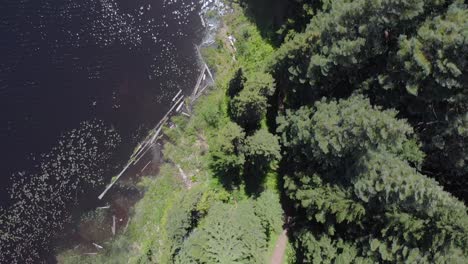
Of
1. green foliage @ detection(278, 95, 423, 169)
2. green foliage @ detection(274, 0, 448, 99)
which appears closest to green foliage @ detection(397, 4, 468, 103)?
green foliage @ detection(274, 0, 448, 99)

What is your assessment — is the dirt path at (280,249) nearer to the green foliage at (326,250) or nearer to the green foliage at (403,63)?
the green foliage at (326,250)

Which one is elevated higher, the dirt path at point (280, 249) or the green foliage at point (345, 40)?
the green foliage at point (345, 40)

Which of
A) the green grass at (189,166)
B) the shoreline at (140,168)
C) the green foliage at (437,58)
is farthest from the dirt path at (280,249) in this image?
the green foliage at (437,58)

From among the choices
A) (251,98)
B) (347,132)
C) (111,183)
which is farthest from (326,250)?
(111,183)

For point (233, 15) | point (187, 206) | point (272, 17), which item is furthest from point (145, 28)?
point (187, 206)

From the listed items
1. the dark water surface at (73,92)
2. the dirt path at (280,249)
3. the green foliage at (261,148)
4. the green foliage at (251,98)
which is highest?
the dark water surface at (73,92)

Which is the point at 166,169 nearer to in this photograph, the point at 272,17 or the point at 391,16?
the point at 272,17
